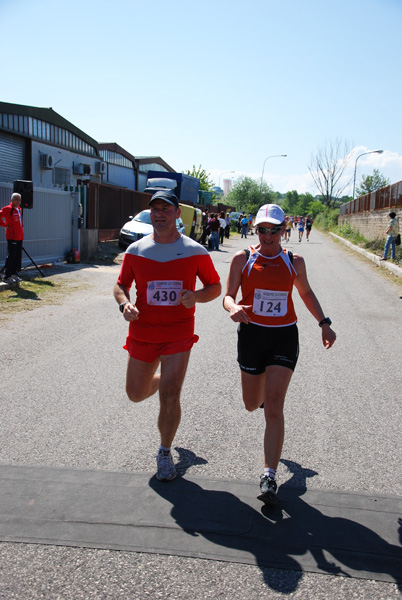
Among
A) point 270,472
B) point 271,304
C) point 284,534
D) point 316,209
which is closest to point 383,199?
point 271,304

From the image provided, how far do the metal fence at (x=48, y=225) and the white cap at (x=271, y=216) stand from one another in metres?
12.6

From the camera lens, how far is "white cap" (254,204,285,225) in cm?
383

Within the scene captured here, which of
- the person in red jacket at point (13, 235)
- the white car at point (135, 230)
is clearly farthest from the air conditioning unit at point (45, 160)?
the person in red jacket at point (13, 235)

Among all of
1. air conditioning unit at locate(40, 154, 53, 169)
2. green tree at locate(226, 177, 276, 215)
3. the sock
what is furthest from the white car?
green tree at locate(226, 177, 276, 215)

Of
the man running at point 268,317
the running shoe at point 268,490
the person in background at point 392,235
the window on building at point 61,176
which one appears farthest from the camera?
the window on building at point 61,176

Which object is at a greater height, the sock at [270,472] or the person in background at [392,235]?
the person in background at [392,235]

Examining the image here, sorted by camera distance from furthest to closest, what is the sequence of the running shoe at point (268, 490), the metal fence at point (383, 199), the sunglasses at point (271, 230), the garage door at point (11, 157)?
the garage door at point (11, 157)
the metal fence at point (383, 199)
the sunglasses at point (271, 230)
the running shoe at point (268, 490)

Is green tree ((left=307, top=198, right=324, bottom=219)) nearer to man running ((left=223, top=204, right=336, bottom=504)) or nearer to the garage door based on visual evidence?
the garage door

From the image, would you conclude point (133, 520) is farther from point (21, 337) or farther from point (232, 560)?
point (21, 337)

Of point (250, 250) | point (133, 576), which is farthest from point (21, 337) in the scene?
point (133, 576)

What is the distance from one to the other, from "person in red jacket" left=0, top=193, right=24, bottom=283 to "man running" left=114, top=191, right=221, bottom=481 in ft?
32.2

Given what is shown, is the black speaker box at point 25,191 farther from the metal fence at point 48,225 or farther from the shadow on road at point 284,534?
the shadow on road at point 284,534

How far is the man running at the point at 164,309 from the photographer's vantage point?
3879 mm

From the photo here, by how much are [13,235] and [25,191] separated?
1.71 meters
